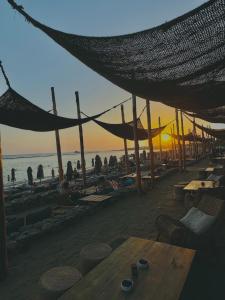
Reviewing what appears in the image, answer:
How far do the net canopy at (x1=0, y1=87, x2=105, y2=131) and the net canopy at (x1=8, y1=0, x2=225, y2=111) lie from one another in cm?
184

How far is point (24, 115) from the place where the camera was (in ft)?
18.0

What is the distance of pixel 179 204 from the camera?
28.0 feet

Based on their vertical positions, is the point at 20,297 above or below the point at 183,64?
below

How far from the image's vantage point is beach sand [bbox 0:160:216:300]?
420 cm

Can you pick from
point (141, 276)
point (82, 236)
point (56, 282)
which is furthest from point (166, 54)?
point (82, 236)

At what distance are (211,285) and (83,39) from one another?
372 cm

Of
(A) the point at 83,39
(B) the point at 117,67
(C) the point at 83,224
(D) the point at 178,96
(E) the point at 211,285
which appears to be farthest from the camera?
(C) the point at 83,224

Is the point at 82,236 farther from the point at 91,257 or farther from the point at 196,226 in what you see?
the point at 196,226

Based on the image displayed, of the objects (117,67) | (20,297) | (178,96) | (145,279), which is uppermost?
(117,67)

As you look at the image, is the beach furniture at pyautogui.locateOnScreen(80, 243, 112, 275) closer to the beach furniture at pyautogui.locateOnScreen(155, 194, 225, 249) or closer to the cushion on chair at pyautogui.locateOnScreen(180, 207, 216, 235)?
the beach furniture at pyautogui.locateOnScreen(155, 194, 225, 249)


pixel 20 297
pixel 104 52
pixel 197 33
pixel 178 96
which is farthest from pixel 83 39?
pixel 20 297

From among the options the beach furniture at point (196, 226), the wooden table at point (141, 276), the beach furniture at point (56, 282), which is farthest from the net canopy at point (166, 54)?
the beach furniture at point (56, 282)

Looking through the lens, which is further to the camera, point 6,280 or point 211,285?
point 6,280

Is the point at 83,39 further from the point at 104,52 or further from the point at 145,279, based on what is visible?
the point at 145,279
